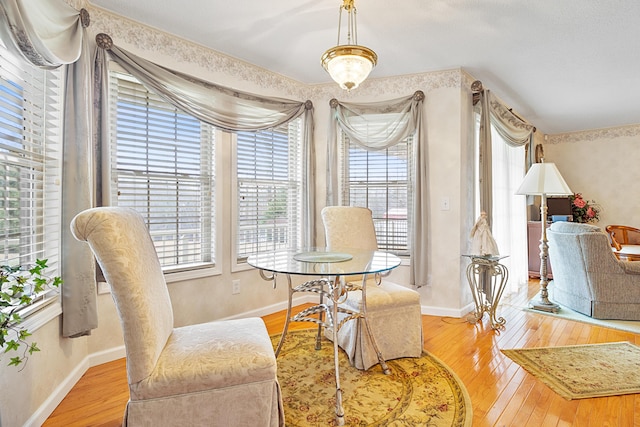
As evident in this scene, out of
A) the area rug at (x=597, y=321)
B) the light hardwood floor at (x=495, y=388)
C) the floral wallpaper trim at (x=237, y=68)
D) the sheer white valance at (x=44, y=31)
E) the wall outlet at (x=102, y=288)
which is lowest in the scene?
the light hardwood floor at (x=495, y=388)

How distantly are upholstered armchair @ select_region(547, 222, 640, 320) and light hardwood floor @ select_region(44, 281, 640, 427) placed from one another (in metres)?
0.37

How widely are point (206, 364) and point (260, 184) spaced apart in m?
2.28

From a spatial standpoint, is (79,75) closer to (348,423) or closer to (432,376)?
(348,423)

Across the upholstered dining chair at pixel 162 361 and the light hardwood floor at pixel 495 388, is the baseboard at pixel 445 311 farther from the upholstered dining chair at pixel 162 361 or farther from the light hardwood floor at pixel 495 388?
the upholstered dining chair at pixel 162 361

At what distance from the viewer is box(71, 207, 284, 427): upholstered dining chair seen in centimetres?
129

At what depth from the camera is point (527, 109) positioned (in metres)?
4.84

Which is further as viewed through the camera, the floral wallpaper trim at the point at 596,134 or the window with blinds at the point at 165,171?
the floral wallpaper trim at the point at 596,134

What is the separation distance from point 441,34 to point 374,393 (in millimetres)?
2589

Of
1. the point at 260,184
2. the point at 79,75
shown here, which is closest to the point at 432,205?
the point at 260,184

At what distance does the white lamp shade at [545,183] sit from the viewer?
352 centimetres

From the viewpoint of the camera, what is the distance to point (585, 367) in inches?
95.0

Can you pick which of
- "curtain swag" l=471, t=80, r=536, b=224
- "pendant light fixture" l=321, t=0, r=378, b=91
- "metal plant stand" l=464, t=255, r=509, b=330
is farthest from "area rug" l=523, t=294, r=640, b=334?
"pendant light fixture" l=321, t=0, r=378, b=91

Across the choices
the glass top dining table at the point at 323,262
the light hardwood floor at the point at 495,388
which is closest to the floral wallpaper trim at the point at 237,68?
the glass top dining table at the point at 323,262

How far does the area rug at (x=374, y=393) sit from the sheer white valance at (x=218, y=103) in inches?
60.8
